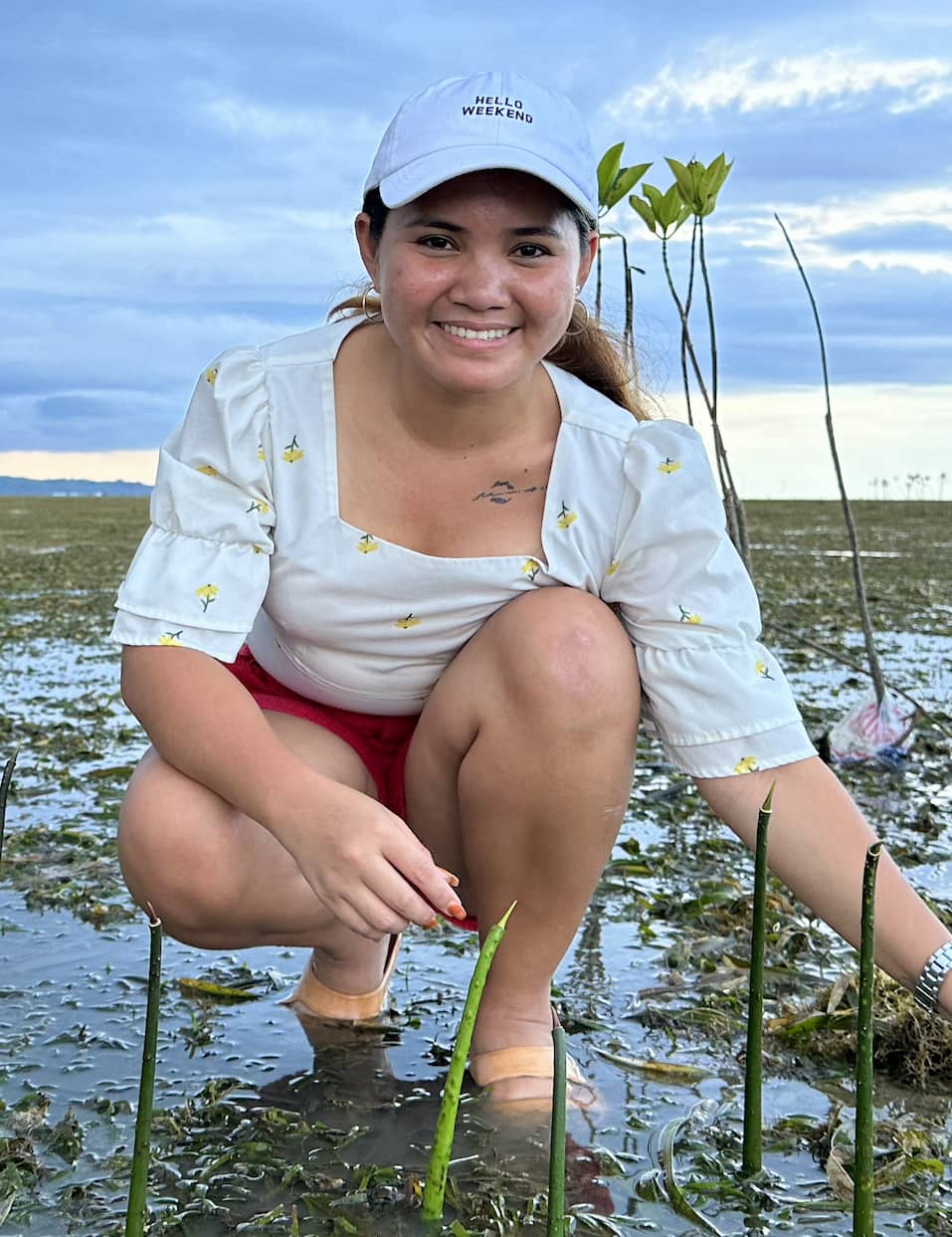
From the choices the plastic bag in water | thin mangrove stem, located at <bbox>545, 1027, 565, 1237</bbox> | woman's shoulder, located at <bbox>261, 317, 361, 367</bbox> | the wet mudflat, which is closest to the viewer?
thin mangrove stem, located at <bbox>545, 1027, 565, 1237</bbox>

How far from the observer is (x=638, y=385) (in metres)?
2.76

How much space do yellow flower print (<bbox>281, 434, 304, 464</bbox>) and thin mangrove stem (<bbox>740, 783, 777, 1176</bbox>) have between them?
117 cm

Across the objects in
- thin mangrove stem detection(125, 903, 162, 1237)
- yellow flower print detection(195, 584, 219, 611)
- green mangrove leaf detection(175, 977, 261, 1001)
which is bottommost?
green mangrove leaf detection(175, 977, 261, 1001)

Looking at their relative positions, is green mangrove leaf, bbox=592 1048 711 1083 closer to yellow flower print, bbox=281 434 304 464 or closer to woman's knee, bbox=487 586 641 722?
woman's knee, bbox=487 586 641 722

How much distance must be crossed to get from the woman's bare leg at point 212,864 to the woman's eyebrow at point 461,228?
93cm

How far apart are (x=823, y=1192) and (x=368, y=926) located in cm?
80

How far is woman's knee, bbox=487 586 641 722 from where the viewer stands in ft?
7.54

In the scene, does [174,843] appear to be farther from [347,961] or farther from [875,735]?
[875,735]

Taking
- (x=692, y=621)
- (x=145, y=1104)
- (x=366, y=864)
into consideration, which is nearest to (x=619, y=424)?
(x=692, y=621)

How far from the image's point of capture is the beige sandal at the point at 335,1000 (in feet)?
8.71

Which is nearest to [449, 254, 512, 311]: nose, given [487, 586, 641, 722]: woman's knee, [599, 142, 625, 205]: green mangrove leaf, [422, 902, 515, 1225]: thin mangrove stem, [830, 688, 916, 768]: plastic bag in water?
[487, 586, 641, 722]: woman's knee

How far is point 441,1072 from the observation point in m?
2.45

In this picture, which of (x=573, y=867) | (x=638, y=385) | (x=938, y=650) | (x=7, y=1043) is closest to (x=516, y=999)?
(x=573, y=867)

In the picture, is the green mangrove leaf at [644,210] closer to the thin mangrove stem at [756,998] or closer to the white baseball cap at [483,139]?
the white baseball cap at [483,139]
